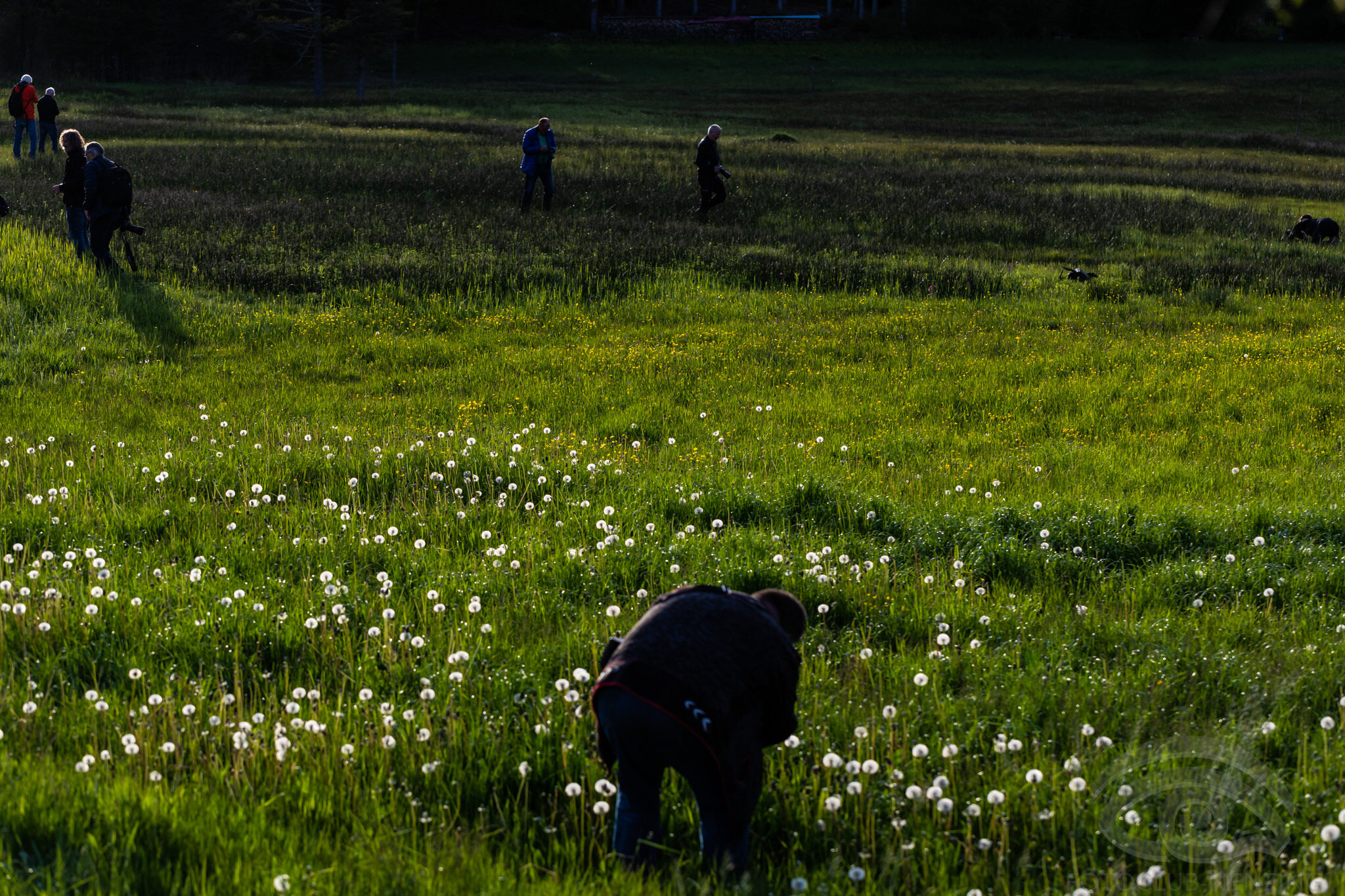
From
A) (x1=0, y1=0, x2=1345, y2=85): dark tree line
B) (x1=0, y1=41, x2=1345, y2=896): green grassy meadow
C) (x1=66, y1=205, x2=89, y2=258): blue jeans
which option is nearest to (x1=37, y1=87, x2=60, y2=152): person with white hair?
(x1=0, y1=41, x2=1345, y2=896): green grassy meadow

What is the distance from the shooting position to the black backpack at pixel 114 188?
15.4 meters

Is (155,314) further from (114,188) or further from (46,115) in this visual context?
(46,115)

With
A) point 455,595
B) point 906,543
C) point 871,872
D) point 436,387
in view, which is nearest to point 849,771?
point 871,872

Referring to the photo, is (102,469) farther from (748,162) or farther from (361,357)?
(748,162)

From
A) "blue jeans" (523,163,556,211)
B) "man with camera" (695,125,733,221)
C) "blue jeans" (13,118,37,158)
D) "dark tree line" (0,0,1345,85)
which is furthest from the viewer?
"dark tree line" (0,0,1345,85)

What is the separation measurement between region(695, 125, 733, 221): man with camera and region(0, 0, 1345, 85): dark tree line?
50.7 metres

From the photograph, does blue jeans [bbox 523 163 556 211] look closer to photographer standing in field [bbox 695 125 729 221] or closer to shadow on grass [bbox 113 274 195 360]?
photographer standing in field [bbox 695 125 729 221]

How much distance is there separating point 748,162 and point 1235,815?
1175 inches

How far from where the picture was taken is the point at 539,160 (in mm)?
23141

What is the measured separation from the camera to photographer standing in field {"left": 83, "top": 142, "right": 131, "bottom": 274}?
1534 centimetres

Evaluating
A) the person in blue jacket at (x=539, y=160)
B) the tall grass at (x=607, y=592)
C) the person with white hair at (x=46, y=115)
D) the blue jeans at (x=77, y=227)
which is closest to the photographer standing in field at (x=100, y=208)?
the blue jeans at (x=77, y=227)

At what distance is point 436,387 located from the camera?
11.7m

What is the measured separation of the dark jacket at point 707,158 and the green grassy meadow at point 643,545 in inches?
108

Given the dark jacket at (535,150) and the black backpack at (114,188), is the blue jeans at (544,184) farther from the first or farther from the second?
the black backpack at (114,188)
